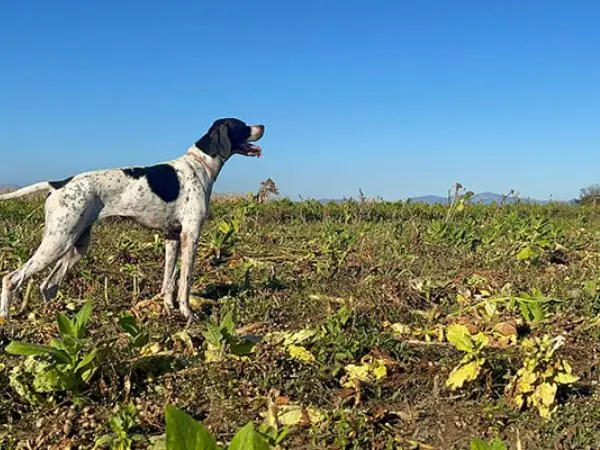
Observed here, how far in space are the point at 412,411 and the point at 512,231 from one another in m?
5.39

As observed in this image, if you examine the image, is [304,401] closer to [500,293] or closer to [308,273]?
[500,293]

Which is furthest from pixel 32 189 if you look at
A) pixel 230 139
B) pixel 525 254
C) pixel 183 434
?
pixel 525 254

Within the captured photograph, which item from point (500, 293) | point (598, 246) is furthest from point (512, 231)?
point (500, 293)

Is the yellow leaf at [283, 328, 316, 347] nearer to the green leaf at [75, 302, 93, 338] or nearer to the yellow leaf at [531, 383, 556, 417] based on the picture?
the green leaf at [75, 302, 93, 338]

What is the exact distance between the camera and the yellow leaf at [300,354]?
11.5ft

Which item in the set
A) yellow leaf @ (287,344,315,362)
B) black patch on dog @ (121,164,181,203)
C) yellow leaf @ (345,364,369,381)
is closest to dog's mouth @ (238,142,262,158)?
black patch on dog @ (121,164,181,203)

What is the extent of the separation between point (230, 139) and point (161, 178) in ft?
2.43

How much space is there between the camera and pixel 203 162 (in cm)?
522

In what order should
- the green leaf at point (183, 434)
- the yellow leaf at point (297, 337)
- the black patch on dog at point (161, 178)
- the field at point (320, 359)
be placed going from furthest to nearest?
the black patch on dog at point (161, 178) < the yellow leaf at point (297, 337) < the field at point (320, 359) < the green leaf at point (183, 434)

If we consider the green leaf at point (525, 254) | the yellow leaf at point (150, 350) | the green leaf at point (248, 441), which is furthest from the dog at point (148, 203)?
the green leaf at point (248, 441)

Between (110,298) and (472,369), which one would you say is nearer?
(472,369)

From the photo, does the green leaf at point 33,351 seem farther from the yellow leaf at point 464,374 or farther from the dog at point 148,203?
the yellow leaf at point 464,374

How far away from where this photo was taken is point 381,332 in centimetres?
431

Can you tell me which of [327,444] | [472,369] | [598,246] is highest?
[598,246]
